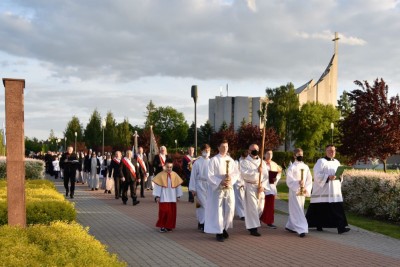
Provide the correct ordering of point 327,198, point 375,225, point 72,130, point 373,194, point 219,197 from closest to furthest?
point 219,197
point 327,198
point 375,225
point 373,194
point 72,130

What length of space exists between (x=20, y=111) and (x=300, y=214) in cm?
652

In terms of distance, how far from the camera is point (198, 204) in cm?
1300

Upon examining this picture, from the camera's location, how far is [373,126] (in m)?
24.2

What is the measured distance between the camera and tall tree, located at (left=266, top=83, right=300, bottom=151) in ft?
252

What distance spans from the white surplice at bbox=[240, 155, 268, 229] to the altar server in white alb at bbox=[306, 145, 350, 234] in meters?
1.32

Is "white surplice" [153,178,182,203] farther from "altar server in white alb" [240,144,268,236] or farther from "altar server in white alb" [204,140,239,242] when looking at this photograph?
"altar server in white alb" [240,144,268,236]

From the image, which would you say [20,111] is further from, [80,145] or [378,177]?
[80,145]

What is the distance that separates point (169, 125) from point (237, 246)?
10144cm

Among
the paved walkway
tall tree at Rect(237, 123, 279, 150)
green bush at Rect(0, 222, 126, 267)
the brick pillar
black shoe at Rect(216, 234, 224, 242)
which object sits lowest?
the paved walkway

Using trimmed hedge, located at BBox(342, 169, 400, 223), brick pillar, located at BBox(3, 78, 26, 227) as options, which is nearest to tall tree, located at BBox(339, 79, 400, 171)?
trimmed hedge, located at BBox(342, 169, 400, 223)

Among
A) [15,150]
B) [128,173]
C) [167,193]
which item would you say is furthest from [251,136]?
[15,150]

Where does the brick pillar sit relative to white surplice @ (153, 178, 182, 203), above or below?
above

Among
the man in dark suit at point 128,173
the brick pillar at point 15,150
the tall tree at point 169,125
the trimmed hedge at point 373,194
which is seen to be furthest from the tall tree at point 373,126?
the tall tree at point 169,125

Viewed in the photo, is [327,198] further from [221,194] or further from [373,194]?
[373,194]
